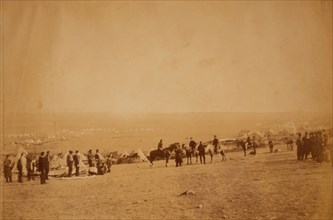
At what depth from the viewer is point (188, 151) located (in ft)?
16.8

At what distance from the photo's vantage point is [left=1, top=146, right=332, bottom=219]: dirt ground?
4.89 meters

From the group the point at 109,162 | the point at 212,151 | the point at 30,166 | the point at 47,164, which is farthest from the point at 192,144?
the point at 30,166

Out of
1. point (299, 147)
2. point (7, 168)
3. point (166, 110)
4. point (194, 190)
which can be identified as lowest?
point (194, 190)

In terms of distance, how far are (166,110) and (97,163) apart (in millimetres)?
910

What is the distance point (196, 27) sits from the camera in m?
5.22

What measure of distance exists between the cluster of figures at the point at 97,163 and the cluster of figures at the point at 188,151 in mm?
451

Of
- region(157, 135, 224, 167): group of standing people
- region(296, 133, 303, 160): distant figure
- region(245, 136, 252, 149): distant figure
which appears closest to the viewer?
region(157, 135, 224, 167): group of standing people


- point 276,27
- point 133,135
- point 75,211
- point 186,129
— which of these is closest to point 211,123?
point 186,129

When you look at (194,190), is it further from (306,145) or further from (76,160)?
(306,145)

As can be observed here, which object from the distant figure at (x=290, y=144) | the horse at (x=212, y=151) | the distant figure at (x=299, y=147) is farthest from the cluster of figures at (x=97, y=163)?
Result: the distant figure at (x=299, y=147)

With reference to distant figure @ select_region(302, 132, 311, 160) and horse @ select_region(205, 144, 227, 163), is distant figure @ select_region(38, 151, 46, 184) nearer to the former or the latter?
horse @ select_region(205, 144, 227, 163)

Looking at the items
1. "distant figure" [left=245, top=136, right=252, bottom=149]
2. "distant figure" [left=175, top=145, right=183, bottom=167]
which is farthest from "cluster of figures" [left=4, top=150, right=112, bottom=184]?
"distant figure" [left=245, top=136, right=252, bottom=149]

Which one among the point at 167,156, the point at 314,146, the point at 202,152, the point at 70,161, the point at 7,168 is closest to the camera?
the point at 7,168

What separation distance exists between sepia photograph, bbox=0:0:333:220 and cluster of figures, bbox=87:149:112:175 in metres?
0.01
